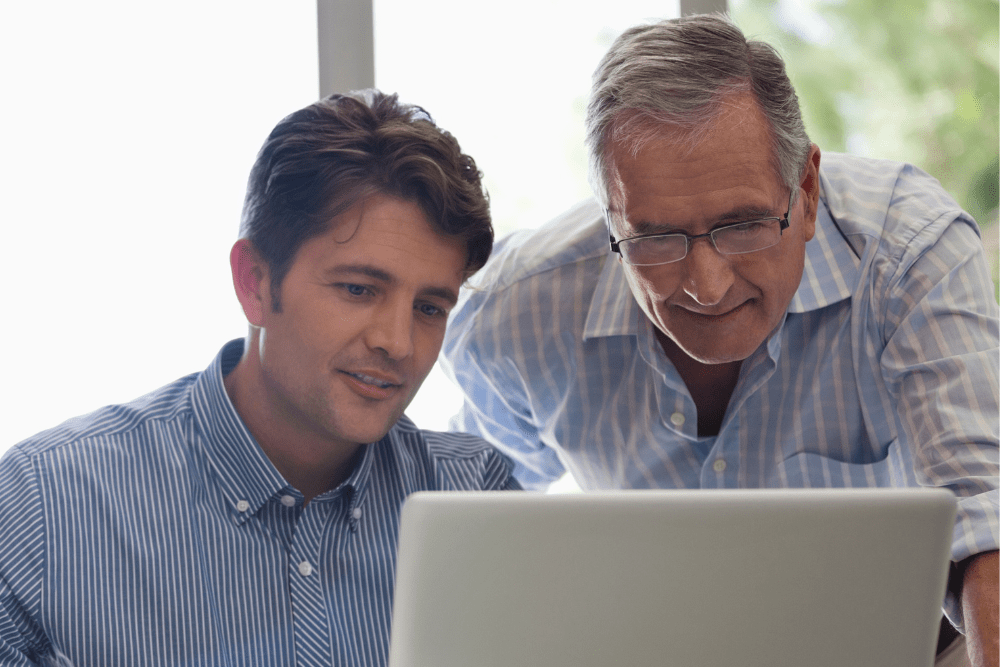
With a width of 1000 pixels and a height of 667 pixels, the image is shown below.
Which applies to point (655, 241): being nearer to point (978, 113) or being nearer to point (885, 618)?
point (885, 618)

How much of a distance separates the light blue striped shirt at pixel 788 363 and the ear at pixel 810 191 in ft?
0.28

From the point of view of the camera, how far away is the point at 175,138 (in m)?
2.00

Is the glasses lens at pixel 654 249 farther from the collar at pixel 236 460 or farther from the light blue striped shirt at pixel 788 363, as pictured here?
the collar at pixel 236 460

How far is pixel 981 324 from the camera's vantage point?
4.45 ft

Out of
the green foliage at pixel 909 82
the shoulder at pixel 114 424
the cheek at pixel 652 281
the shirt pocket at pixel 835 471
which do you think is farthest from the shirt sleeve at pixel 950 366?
the green foliage at pixel 909 82

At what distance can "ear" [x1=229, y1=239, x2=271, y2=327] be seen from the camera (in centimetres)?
146

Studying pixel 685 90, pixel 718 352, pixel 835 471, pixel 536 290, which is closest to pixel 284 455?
pixel 536 290

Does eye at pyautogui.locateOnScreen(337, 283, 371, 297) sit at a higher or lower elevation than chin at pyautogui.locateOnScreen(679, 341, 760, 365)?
higher

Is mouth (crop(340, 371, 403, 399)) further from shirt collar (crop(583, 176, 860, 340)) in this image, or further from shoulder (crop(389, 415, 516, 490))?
shirt collar (crop(583, 176, 860, 340))

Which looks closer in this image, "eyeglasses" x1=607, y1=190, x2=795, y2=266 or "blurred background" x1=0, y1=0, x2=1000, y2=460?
"eyeglasses" x1=607, y1=190, x2=795, y2=266

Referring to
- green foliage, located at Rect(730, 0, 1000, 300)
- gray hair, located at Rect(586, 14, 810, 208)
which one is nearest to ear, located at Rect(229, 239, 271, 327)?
gray hair, located at Rect(586, 14, 810, 208)

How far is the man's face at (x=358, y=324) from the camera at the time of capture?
1366mm

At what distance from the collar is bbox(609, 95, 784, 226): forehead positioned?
620 millimetres

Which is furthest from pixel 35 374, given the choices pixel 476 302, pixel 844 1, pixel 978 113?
pixel 978 113
